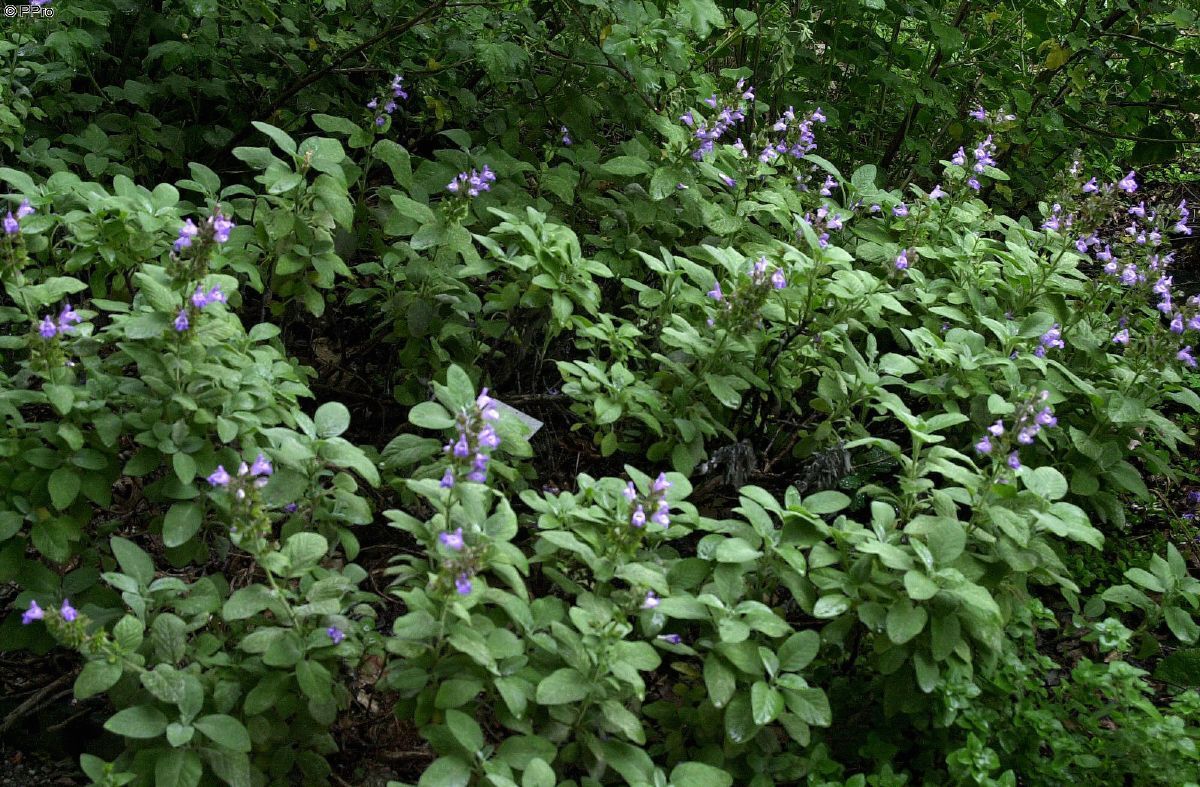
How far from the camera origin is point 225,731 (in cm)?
206

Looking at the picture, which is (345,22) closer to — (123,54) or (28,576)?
(123,54)

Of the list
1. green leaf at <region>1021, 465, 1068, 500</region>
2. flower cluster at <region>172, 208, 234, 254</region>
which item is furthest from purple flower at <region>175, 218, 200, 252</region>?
green leaf at <region>1021, 465, 1068, 500</region>

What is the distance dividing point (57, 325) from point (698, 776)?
1.74 metres

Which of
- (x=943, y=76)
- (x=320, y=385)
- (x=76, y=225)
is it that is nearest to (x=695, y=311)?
(x=320, y=385)

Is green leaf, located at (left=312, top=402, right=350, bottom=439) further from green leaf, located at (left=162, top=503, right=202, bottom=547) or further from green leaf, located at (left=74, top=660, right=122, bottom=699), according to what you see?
green leaf, located at (left=74, top=660, right=122, bottom=699)

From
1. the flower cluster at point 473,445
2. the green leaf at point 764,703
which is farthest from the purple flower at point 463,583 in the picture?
the green leaf at point 764,703

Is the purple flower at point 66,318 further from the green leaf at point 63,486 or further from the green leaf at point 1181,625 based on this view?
the green leaf at point 1181,625

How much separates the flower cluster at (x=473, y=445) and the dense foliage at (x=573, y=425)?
0.02m

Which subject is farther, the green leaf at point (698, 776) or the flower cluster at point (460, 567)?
the green leaf at point (698, 776)

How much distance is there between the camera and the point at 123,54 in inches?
178

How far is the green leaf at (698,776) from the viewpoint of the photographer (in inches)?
86.2

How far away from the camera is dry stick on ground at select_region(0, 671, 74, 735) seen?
247 centimetres

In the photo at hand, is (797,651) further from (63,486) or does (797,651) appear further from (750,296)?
(63,486)

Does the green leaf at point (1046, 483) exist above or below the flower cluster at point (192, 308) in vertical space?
above
